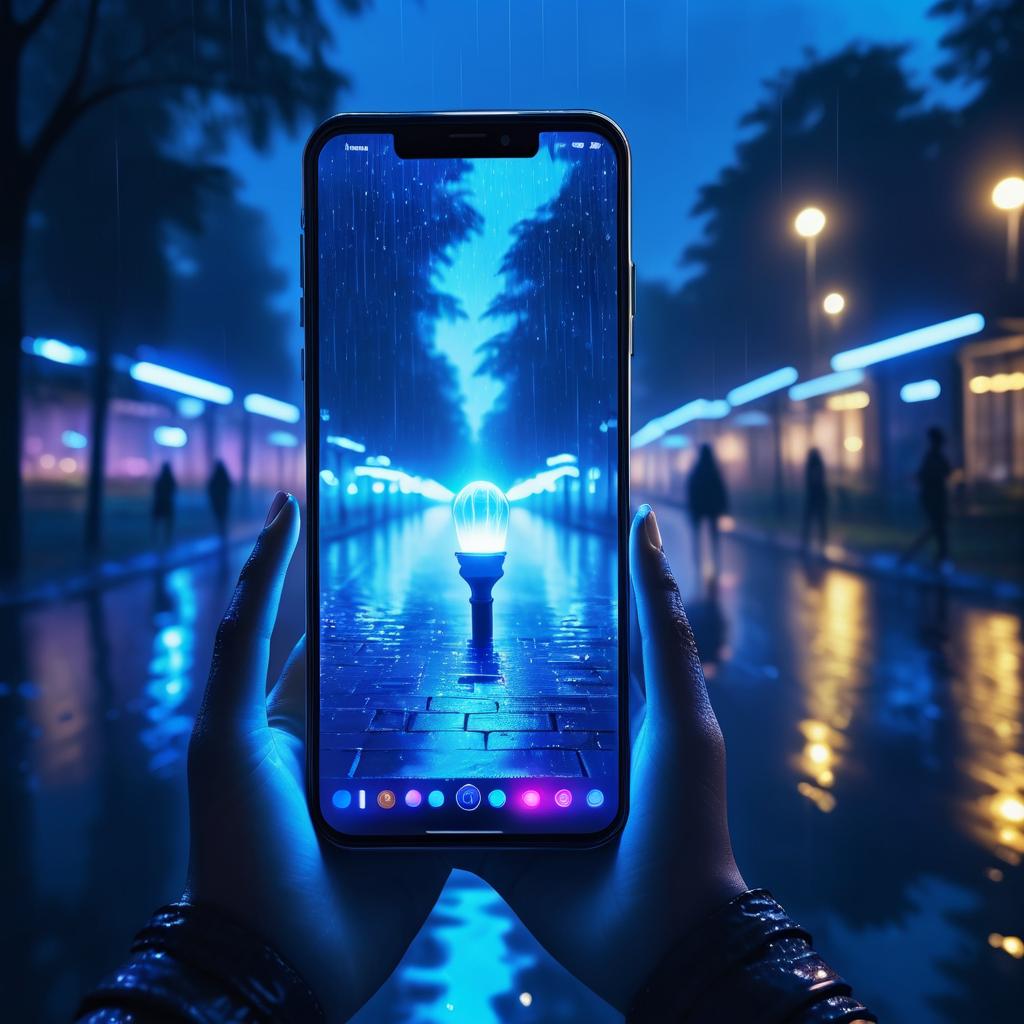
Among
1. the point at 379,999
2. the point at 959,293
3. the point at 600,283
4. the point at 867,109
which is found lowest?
the point at 379,999

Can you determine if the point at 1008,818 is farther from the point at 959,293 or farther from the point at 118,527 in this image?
the point at 118,527

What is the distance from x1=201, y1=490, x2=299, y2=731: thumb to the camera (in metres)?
1.27

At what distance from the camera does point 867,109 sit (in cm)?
2092

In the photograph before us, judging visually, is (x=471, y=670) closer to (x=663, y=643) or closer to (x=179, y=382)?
(x=663, y=643)

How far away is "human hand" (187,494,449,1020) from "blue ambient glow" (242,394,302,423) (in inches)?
735

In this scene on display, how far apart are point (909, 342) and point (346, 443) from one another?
67.3 ft

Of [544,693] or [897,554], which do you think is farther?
[897,554]

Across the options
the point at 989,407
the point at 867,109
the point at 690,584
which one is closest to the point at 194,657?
the point at 690,584

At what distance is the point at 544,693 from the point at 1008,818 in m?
3.88

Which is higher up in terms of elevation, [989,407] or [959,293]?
[959,293]

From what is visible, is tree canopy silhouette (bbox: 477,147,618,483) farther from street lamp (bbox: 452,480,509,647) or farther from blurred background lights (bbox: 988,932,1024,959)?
blurred background lights (bbox: 988,932,1024,959)

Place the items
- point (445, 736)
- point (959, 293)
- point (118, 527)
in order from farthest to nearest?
1. point (118, 527)
2. point (959, 293)
3. point (445, 736)

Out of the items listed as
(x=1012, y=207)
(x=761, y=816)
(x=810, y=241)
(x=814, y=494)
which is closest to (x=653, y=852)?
(x=761, y=816)

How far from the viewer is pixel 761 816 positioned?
4180 mm
